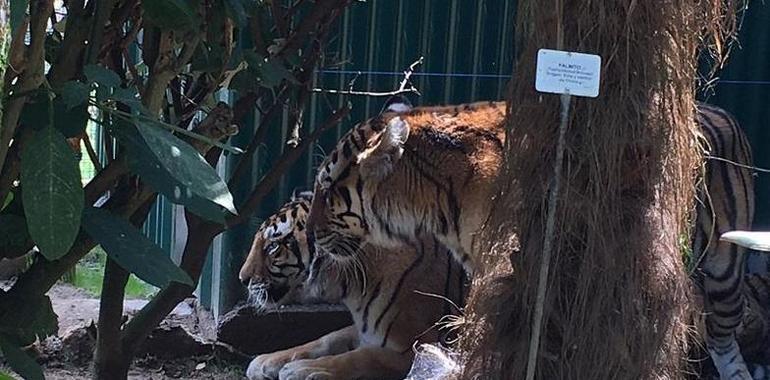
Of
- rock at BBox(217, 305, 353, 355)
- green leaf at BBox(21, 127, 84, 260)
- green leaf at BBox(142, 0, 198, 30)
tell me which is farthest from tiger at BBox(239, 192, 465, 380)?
green leaf at BBox(21, 127, 84, 260)

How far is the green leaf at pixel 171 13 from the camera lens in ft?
7.00

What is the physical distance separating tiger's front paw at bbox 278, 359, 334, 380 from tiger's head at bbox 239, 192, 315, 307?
1.58 feet

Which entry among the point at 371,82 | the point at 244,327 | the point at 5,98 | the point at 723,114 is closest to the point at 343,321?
the point at 244,327

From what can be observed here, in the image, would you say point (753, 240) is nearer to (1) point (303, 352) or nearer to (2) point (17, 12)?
(2) point (17, 12)

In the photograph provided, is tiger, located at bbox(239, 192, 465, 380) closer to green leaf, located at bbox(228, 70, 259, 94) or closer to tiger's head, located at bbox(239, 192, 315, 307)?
tiger's head, located at bbox(239, 192, 315, 307)

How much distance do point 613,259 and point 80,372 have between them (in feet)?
10.1

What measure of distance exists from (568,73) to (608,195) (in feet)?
1.15

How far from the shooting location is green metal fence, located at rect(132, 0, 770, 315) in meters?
5.62

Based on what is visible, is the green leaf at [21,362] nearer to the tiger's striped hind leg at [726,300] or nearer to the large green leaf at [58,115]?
the large green leaf at [58,115]

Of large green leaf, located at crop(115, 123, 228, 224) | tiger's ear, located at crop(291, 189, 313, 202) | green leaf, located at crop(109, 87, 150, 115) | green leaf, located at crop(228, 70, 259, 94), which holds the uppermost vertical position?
green leaf, located at crop(228, 70, 259, 94)

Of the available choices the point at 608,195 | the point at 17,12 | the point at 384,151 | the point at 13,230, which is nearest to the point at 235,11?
the point at 13,230

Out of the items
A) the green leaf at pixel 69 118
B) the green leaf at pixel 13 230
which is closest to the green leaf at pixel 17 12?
the green leaf at pixel 69 118

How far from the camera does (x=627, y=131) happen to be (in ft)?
9.48

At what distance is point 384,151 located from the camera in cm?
465
